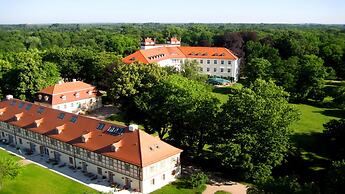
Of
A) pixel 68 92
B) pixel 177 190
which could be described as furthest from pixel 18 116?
pixel 177 190

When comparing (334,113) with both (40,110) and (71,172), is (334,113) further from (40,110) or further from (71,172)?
(40,110)

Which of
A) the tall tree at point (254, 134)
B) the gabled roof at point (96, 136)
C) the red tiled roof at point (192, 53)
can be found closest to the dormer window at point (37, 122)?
the gabled roof at point (96, 136)

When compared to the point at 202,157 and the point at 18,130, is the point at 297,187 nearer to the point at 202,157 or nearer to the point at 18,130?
the point at 202,157

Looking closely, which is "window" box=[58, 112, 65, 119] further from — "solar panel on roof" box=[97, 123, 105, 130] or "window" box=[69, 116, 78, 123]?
"solar panel on roof" box=[97, 123, 105, 130]

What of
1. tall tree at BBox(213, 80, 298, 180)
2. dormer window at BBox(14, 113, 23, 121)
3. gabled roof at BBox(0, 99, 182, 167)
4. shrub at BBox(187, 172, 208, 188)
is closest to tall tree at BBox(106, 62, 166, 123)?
gabled roof at BBox(0, 99, 182, 167)

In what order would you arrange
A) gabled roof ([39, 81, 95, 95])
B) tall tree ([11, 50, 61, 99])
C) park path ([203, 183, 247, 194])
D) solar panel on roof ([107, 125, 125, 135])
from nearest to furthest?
park path ([203, 183, 247, 194]), solar panel on roof ([107, 125, 125, 135]), gabled roof ([39, 81, 95, 95]), tall tree ([11, 50, 61, 99])

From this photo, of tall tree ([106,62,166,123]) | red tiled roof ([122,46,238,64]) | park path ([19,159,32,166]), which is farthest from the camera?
red tiled roof ([122,46,238,64])

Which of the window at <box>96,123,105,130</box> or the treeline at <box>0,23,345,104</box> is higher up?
the treeline at <box>0,23,345,104</box>

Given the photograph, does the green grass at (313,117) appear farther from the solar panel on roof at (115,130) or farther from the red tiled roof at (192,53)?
the solar panel on roof at (115,130)
